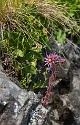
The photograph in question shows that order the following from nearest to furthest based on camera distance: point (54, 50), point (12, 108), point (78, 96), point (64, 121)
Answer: point (12, 108) → point (64, 121) → point (78, 96) → point (54, 50)

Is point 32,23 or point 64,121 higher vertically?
point 32,23

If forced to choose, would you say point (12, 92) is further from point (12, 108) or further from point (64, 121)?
point (64, 121)

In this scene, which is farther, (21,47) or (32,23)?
(32,23)

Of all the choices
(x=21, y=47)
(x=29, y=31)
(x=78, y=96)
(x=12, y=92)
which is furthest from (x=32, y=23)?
(x=12, y=92)

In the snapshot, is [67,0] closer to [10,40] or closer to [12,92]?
[10,40]

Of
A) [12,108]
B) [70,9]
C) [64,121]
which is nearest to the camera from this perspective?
[12,108]

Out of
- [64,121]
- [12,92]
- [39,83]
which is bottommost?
[64,121]

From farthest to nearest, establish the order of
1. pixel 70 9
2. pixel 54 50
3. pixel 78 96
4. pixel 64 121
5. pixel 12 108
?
pixel 70 9 < pixel 54 50 < pixel 78 96 < pixel 64 121 < pixel 12 108

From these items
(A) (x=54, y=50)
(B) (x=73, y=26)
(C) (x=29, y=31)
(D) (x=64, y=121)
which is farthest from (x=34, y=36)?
(D) (x=64, y=121)

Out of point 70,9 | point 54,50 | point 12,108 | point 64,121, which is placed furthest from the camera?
point 70,9
